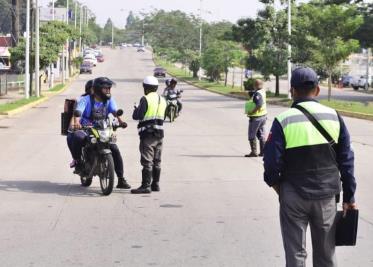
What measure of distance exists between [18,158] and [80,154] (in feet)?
13.6

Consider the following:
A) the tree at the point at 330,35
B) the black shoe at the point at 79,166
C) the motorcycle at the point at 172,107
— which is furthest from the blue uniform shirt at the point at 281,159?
the tree at the point at 330,35

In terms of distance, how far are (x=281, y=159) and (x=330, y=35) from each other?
3166cm

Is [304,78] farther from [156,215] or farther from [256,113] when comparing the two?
[256,113]

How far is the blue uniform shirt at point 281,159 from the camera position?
4840 millimetres

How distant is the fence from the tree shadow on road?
113 feet

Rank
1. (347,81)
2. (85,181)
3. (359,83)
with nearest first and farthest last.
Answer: (85,181), (359,83), (347,81)

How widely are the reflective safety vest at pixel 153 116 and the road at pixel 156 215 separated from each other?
93cm

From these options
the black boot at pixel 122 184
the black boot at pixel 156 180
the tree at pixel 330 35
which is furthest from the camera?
the tree at pixel 330 35

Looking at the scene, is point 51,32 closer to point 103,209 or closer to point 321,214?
point 103,209

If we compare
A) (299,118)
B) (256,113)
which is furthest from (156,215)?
(256,113)

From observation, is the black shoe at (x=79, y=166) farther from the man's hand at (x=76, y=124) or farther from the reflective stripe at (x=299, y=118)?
the reflective stripe at (x=299, y=118)

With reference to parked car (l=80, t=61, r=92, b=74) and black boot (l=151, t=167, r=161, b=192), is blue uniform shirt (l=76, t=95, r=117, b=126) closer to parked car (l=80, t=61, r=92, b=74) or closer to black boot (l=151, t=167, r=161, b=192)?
black boot (l=151, t=167, r=161, b=192)

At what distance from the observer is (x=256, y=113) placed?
14578 millimetres

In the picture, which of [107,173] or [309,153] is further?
[107,173]
